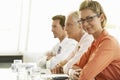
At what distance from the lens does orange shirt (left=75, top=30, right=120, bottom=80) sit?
1.78 metres

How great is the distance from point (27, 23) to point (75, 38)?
1.63 m

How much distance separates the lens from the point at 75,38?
2.73m

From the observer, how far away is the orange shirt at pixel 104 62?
178 cm

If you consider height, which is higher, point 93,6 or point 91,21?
point 93,6

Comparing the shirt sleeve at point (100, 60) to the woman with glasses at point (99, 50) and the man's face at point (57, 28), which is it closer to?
the woman with glasses at point (99, 50)

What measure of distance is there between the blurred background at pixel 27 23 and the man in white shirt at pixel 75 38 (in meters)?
1.47

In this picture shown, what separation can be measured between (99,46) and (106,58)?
0.34 ft

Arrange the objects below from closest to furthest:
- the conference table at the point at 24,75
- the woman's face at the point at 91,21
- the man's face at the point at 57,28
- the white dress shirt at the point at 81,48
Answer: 1. the woman's face at the point at 91,21
2. the conference table at the point at 24,75
3. the white dress shirt at the point at 81,48
4. the man's face at the point at 57,28

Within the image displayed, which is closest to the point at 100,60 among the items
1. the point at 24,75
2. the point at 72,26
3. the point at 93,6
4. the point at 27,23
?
the point at 93,6

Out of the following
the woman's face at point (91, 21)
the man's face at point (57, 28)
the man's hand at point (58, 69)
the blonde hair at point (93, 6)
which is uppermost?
the blonde hair at point (93, 6)

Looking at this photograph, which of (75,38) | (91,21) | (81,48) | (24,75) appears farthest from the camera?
(75,38)

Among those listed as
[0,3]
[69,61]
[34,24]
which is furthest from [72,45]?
[0,3]

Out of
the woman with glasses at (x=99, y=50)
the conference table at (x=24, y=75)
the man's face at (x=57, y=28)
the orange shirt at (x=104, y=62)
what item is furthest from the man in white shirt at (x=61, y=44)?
the orange shirt at (x=104, y=62)

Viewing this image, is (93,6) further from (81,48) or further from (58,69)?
(58,69)
